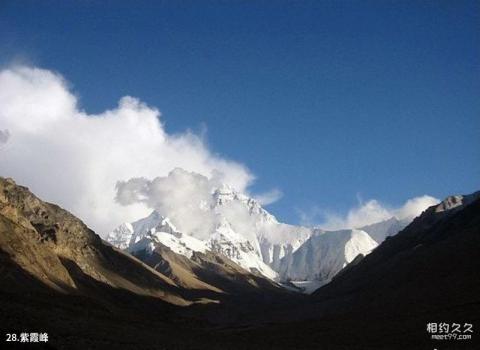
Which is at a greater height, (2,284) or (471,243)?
(471,243)

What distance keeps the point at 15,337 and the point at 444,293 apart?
287 ft

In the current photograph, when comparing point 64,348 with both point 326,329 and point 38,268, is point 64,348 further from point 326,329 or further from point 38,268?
point 38,268

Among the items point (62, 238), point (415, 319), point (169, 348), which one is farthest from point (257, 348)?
point (62, 238)

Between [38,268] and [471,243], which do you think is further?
[471,243]

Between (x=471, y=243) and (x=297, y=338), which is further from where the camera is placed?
(x=471, y=243)

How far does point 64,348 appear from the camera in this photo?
38875 millimetres

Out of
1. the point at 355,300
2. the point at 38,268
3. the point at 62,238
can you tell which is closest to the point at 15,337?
the point at 38,268

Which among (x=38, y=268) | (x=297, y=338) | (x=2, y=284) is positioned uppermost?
(x=38, y=268)

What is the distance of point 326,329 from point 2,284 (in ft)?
174

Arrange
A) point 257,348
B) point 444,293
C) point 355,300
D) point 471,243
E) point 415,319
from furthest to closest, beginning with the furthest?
point 355,300 < point 471,243 < point 444,293 < point 415,319 < point 257,348

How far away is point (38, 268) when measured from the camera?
127 m

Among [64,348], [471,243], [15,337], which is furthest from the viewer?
[471,243]

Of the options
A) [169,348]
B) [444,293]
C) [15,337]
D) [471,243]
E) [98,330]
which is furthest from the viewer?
[471,243]

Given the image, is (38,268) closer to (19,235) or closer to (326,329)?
(19,235)
